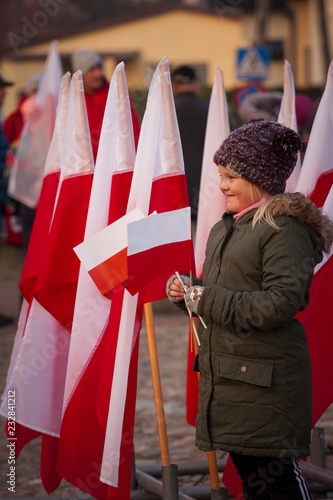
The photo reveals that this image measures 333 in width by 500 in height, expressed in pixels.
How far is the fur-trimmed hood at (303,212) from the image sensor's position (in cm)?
293

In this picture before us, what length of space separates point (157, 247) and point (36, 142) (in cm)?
384

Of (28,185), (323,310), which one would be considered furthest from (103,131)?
(28,185)

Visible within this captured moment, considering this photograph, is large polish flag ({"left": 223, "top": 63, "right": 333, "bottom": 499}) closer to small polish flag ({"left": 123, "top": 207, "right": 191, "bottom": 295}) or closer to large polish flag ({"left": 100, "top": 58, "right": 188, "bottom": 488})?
large polish flag ({"left": 100, "top": 58, "right": 188, "bottom": 488})

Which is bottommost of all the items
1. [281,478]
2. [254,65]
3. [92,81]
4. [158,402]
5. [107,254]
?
[281,478]

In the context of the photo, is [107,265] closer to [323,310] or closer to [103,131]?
[103,131]

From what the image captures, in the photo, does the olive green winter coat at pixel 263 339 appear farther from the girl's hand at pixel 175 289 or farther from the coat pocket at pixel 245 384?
A: the girl's hand at pixel 175 289

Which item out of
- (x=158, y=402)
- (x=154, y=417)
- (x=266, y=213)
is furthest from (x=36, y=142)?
(x=266, y=213)

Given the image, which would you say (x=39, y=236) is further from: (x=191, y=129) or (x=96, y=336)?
(x=191, y=129)

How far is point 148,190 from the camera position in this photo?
342 centimetres

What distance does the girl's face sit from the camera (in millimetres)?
3062

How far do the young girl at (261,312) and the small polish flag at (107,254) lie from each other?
0.35 metres

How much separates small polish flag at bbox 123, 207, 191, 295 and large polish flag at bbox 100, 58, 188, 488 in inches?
10.0

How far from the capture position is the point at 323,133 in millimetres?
3672

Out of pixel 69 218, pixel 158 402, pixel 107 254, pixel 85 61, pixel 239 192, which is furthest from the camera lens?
pixel 85 61
